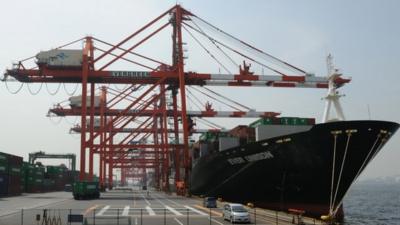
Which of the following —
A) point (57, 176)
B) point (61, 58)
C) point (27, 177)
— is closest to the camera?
point (61, 58)

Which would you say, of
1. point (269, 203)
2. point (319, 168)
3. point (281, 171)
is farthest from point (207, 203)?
point (319, 168)

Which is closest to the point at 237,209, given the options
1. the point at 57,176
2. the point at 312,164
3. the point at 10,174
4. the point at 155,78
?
the point at 312,164

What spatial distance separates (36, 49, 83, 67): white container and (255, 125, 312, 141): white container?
96.7ft

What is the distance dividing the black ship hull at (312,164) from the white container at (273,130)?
2342 mm

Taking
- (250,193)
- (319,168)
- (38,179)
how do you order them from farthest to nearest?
(38,179)
(250,193)
(319,168)

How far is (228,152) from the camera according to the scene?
42.2 m

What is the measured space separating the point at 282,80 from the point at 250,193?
2198 cm

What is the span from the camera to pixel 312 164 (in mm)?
31859

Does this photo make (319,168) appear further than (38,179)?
No

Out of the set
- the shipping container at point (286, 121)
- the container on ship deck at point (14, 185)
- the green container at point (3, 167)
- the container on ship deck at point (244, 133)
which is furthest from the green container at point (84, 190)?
the shipping container at point (286, 121)

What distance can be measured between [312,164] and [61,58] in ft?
126

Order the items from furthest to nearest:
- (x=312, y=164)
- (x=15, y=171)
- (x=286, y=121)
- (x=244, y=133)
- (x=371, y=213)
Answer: (x=15, y=171)
(x=371, y=213)
(x=244, y=133)
(x=286, y=121)
(x=312, y=164)

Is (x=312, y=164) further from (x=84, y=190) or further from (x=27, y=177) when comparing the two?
(x=27, y=177)

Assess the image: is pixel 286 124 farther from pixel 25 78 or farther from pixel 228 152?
pixel 25 78
